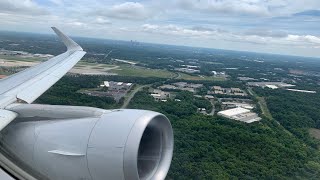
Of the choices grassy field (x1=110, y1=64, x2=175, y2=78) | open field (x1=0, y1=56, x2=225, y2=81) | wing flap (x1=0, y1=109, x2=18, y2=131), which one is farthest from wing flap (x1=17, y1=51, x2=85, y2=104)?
grassy field (x1=110, y1=64, x2=175, y2=78)

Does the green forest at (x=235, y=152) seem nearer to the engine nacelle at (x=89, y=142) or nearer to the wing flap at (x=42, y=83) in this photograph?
the wing flap at (x=42, y=83)

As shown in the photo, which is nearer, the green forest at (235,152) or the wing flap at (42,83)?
the wing flap at (42,83)

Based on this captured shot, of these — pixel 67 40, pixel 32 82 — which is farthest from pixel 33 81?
pixel 67 40

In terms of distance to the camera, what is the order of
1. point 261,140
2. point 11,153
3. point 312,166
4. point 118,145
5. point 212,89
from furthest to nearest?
1. point 212,89
2. point 261,140
3. point 312,166
4. point 11,153
5. point 118,145

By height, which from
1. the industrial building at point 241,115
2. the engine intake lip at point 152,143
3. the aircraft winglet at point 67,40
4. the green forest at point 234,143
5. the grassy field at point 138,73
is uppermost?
the aircraft winglet at point 67,40

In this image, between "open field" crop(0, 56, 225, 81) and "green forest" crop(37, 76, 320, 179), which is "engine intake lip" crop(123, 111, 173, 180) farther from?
"open field" crop(0, 56, 225, 81)

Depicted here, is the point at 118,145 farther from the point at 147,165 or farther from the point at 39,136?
the point at 39,136

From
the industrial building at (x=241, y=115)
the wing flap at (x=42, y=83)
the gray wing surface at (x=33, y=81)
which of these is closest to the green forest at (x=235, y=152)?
the industrial building at (x=241, y=115)

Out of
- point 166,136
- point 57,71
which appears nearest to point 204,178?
point 57,71
